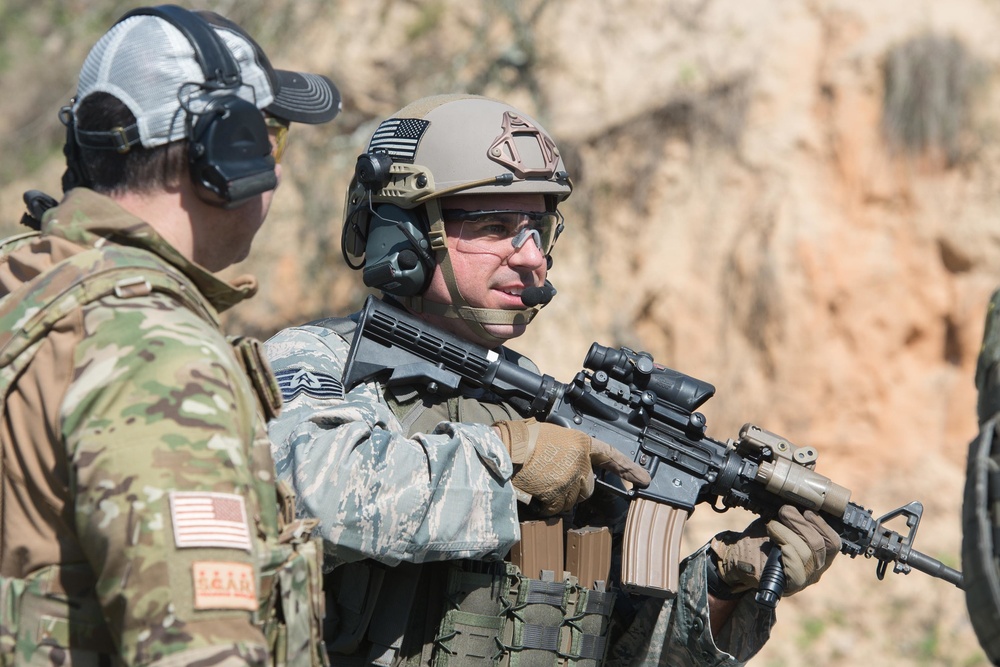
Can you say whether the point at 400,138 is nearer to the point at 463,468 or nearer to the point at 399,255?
the point at 399,255

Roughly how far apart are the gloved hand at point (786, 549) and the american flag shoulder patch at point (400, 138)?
155 centimetres

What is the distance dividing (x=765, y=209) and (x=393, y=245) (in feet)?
16.7

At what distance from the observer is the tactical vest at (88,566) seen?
1.74 m

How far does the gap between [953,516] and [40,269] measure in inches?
279

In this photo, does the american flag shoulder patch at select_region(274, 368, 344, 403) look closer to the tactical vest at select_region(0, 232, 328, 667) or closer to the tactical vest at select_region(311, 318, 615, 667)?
the tactical vest at select_region(311, 318, 615, 667)

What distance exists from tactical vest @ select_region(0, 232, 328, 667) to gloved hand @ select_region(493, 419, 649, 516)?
1.11 meters

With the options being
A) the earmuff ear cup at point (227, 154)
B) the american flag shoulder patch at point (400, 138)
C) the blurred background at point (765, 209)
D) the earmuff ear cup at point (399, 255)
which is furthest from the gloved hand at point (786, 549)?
the blurred background at point (765, 209)

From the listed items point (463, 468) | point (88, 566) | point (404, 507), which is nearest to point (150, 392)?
point (88, 566)

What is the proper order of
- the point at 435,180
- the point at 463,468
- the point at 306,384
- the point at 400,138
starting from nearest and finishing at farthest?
the point at 463,468 → the point at 306,384 → the point at 435,180 → the point at 400,138

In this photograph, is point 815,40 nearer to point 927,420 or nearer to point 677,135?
point 677,135

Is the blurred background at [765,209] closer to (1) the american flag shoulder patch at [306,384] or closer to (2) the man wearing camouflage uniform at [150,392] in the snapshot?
(1) the american flag shoulder patch at [306,384]

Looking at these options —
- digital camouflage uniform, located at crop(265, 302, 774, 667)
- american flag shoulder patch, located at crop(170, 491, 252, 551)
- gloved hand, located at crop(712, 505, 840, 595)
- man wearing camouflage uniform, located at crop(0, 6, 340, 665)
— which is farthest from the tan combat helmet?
american flag shoulder patch, located at crop(170, 491, 252, 551)

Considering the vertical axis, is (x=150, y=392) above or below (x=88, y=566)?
above

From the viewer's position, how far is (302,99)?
2172mm
